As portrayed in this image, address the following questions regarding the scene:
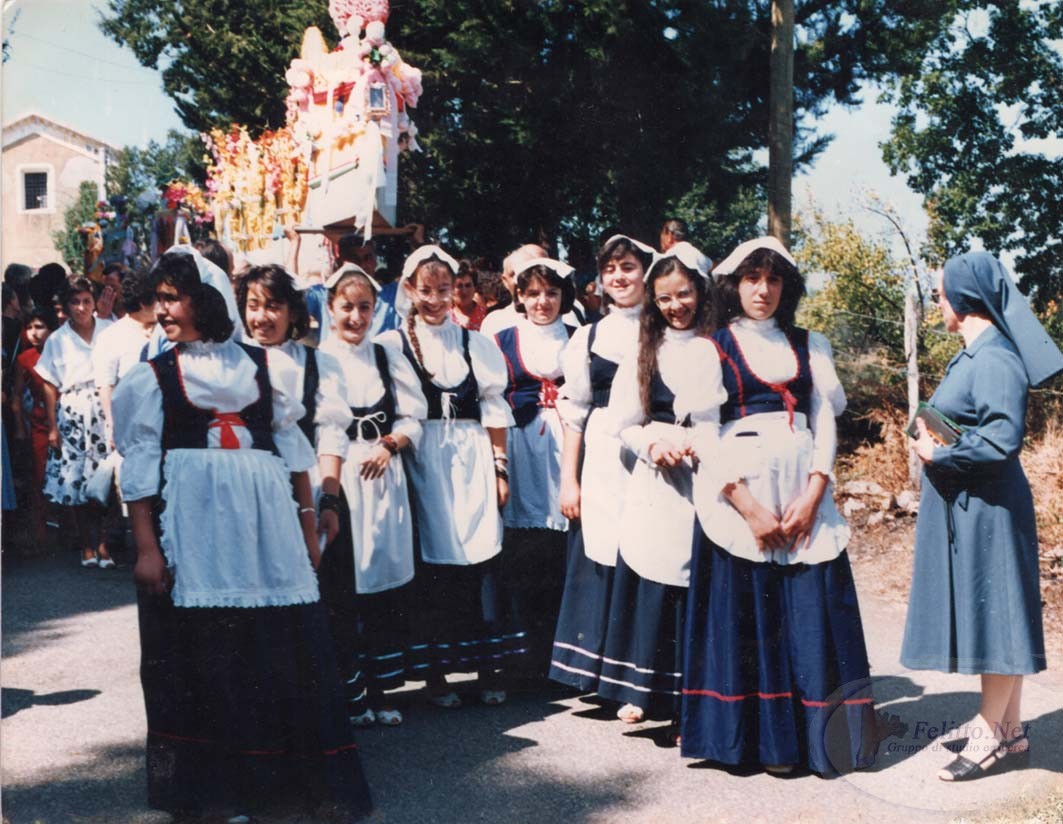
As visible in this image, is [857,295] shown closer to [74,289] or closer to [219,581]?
[74,289]

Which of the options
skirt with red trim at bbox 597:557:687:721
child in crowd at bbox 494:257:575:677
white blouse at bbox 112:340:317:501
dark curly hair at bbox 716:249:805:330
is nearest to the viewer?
white blouse at bbox 112:340:317:501

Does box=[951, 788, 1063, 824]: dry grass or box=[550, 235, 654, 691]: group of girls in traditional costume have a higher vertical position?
box=[550, 235, 654, 691]: group of girls in traditional costume

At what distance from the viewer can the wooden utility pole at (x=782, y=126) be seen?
31.5 feet

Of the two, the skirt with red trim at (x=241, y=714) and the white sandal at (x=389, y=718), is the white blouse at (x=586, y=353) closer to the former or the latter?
the white sandal at (x=389, y=718)

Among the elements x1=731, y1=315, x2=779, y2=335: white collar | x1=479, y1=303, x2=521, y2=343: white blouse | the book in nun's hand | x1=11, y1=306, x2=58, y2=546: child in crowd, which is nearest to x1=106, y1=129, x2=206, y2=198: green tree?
x1=11, y1=306, x2=58, y2=546: child in crowd

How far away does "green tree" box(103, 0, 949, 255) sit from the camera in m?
11.6

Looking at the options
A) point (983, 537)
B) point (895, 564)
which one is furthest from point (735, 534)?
point (895, 564)

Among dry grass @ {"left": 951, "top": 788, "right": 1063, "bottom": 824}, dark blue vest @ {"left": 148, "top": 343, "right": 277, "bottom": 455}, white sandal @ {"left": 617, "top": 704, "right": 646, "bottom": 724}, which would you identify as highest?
dark blue vest @ {"left": 148, "top": 343, "right": 277, "bottom": 455}

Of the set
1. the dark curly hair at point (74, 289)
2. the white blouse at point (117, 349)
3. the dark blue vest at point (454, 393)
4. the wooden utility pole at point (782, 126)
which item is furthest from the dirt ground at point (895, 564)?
the dark curly hair at point (74, 289)

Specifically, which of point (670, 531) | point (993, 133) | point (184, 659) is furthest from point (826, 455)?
point (993, 133)

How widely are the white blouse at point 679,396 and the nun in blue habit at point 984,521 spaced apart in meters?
0.78

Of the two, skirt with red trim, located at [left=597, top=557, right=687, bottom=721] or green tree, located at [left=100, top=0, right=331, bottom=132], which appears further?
green tree, located at [left=100, top=0, right=331, bottom=132]

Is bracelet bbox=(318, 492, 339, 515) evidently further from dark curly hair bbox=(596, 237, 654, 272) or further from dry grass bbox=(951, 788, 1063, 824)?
dry grass bbox=(951, 788, 1063, 824)

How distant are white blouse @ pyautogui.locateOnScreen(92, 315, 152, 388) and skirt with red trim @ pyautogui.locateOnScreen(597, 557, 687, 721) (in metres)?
3.59
